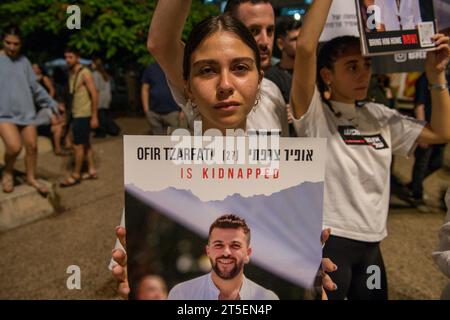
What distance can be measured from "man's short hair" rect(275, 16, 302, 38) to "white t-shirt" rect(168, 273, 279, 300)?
125cm

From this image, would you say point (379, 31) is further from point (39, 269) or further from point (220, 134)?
point (39, 269)

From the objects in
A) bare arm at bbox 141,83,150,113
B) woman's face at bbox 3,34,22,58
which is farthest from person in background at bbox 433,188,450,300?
woman's face at bbox 3,34,22,58

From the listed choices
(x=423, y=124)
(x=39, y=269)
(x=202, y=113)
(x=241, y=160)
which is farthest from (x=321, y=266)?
(x=39, y=269)

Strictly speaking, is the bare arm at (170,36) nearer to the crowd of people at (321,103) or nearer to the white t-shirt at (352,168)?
the crowd of people at (321,103)

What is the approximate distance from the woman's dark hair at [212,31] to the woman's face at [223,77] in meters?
0.01

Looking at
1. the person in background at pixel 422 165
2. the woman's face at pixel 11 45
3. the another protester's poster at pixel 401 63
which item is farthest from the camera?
the person in background at pixel 422 165

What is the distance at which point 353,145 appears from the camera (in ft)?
4.17

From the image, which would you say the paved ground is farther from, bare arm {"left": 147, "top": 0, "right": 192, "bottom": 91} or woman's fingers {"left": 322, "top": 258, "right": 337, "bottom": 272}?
woman's fingers {"left": 322, "top": 258, "right": 337, "bottom": 272}

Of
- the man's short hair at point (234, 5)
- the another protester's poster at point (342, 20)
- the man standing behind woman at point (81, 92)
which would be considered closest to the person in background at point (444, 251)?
the another protester's poster at point (342, 20)

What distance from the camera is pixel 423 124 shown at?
1.42m

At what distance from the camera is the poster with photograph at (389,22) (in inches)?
43.2

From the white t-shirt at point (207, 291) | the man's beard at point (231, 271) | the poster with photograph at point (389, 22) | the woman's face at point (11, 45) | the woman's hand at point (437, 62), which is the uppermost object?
the woman's face at point (11, 45)
